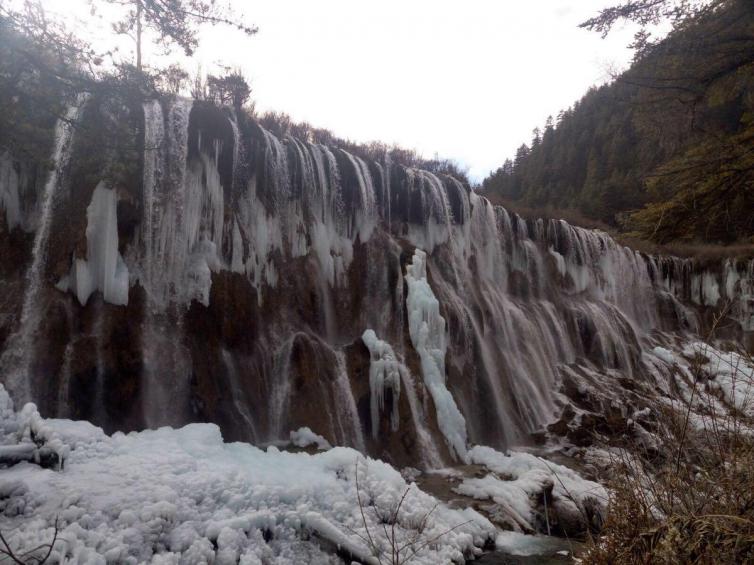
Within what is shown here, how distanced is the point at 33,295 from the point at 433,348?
7.60 metres

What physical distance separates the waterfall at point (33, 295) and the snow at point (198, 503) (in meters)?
2.53

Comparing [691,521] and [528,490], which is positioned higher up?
[691,521]

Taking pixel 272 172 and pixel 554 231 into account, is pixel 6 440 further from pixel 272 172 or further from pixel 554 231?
pixel 554 231

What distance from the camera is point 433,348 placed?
1039cm

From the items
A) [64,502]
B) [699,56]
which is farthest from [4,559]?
[699,56]

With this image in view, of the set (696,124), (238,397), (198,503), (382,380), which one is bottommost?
(198,503)

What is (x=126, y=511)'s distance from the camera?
12.2ft

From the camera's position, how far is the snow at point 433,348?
923cm

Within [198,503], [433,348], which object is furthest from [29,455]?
[433,348]

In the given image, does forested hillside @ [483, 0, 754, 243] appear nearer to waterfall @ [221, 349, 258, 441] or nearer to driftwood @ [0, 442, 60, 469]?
driftwood @ [0, 442, 60, 469]

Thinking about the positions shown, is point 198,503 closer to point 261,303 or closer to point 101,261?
point 101,261

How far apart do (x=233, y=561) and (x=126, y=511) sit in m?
0.98

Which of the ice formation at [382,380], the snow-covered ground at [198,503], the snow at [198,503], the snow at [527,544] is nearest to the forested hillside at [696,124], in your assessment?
the snow-covered ground at [198,503]

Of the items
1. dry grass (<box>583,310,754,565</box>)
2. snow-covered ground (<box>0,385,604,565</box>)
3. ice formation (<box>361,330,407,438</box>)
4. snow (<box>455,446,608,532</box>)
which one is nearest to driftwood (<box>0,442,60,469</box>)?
snow-covered ground (<box>0,385,604,565</box>)
